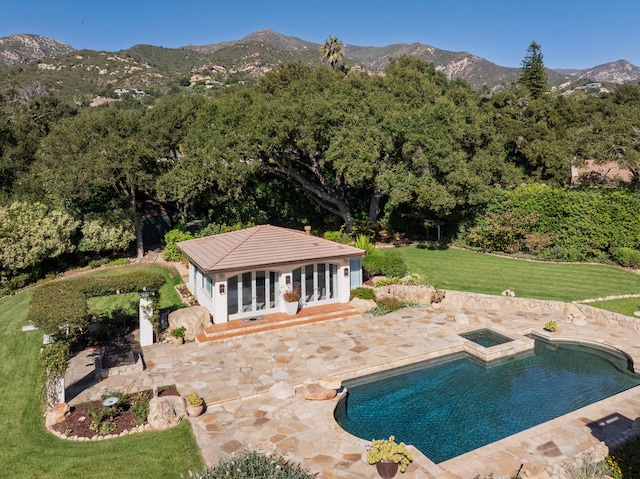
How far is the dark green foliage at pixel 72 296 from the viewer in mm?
11219

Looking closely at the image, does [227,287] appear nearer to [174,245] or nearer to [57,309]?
[57,309]

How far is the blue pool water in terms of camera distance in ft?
32.8

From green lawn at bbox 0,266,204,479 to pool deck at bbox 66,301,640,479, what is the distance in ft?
1.78

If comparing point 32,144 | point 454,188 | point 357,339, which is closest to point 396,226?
point 454,188

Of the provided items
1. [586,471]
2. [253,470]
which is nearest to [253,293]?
[253,470]

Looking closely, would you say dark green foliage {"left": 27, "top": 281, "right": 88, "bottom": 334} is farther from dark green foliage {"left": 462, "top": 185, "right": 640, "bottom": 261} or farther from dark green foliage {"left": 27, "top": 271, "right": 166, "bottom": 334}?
dark green foliage {"left": 462, "top": 185, "right": 640, "bottom": 261}

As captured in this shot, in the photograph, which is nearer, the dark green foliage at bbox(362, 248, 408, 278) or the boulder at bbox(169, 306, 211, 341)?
the boulder at bbox(169, 306, 211, 341)

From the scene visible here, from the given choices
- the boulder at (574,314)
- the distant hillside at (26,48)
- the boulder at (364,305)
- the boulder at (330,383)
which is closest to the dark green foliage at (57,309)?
the boulder at (330,383)

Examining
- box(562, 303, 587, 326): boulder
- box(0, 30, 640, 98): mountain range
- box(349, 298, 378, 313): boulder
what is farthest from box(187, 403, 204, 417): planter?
box(0, 30, 640, 98): mountain range

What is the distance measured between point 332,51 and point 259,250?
40.9 meters

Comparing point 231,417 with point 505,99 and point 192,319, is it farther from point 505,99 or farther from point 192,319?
point 505,99

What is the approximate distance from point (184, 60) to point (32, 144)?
3772 inches

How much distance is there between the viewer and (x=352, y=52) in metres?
178

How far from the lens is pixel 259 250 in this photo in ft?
55.9
